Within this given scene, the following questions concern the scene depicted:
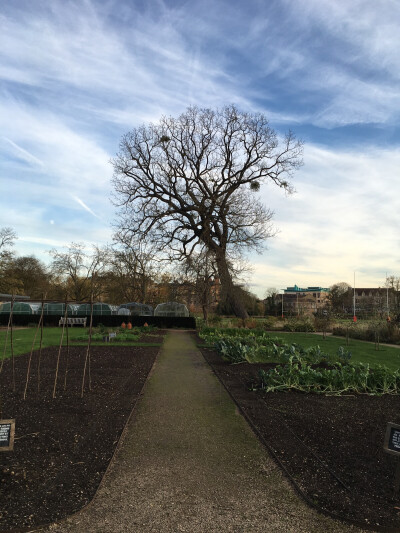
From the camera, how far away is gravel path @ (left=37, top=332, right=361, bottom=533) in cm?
301

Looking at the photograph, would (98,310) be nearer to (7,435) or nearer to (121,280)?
(121,280)

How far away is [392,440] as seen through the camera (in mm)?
3516

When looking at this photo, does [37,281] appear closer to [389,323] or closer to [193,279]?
[193,279]

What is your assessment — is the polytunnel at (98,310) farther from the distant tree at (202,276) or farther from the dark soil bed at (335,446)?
the dark soil bed at (335,446)

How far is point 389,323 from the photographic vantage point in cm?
2075

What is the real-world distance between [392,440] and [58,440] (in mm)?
3669

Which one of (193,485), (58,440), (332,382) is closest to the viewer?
(193,485)

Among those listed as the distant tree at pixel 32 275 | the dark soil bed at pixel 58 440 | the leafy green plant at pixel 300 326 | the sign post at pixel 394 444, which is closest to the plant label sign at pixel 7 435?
the dark soil bed at pixel 58 440

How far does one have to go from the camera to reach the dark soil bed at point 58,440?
3285mm

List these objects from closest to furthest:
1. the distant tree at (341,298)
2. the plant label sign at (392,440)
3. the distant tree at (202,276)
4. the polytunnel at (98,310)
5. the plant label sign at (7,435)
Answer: the plant label sign at (392,440), the plant label sign at (7,435), the distant tree at (202,276), the polytunnel at (98,310), the distant tree at (341,298)

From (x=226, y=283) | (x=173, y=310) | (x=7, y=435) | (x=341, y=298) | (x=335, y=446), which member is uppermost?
(x=341, y=298)

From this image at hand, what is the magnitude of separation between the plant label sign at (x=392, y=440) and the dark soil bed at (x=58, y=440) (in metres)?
2.59

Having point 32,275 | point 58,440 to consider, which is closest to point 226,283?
point 58,440

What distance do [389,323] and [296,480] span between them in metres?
19.2
